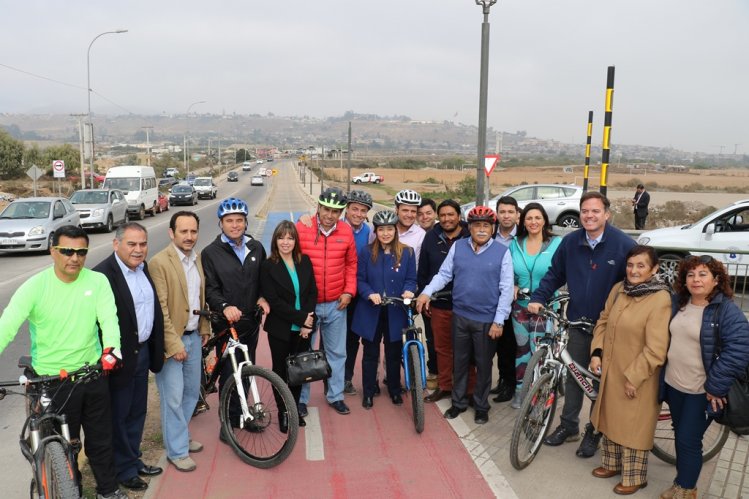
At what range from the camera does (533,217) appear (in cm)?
528

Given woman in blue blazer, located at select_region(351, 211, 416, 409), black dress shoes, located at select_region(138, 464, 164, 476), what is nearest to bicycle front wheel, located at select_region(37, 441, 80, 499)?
black dress shoes, located at select_region(138, 464, 164, 476)

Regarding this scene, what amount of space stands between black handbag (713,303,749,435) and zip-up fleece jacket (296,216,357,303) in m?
2.90

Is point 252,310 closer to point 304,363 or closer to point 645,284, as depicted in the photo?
point 304,363

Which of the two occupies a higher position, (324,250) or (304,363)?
(324,250)

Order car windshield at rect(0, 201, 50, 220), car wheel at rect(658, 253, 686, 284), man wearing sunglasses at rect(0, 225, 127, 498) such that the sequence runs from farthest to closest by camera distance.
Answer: car windshield at rect(0, 201, 50, 220), car wheel at rect(658, 253, 686, 284), man wearing sunglasses at rect(0, 225, 127, 498)

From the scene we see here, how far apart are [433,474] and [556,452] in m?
1.13

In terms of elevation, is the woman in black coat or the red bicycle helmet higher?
the red bicycle helmet

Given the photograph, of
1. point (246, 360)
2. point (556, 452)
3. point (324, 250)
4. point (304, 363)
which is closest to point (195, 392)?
point (246, 360)

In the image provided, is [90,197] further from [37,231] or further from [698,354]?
[698,354]

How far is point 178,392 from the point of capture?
4.29 metres

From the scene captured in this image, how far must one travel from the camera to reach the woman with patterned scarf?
153 inches

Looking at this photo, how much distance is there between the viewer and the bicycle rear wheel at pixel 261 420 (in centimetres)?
426

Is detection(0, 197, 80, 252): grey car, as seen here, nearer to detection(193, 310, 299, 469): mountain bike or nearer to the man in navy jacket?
detection(193, 310, 299, 469): mountain bike

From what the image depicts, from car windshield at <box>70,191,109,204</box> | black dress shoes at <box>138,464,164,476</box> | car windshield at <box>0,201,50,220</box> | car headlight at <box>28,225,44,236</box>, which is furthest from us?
car windshield at <box>70,191,109,204</box>
